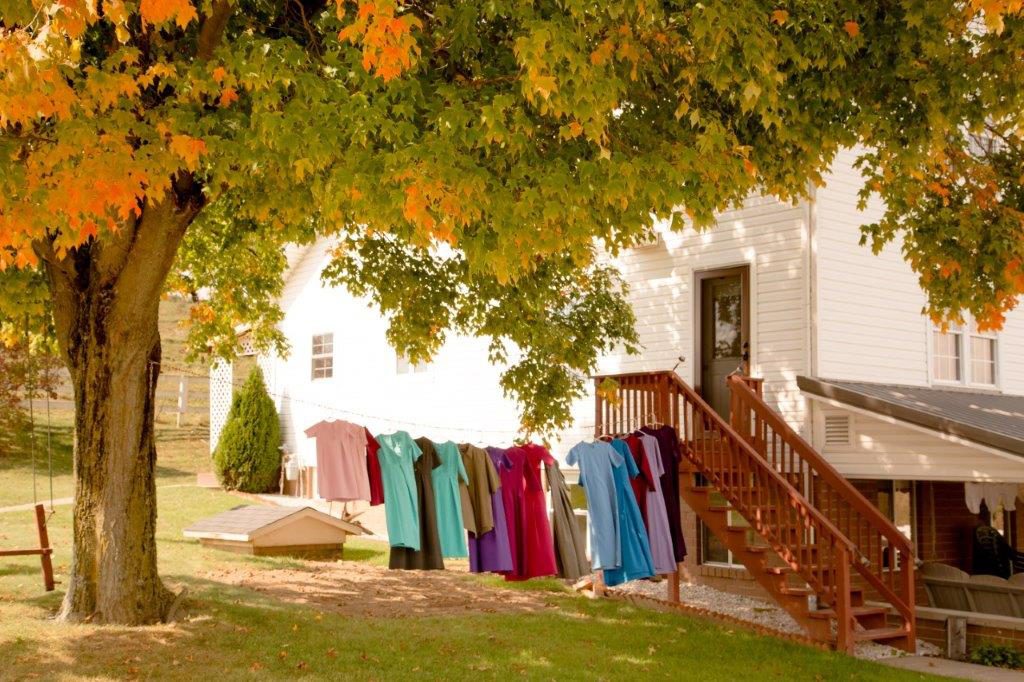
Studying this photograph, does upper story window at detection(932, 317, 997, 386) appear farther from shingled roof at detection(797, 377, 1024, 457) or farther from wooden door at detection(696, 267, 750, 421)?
wooden door at detection(696, 267, 750, 421)

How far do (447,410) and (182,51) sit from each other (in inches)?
478

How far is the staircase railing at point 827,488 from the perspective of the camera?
13.1m

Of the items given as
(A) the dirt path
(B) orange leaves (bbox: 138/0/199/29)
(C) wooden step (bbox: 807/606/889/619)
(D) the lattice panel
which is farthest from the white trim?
(D) the lattice panel

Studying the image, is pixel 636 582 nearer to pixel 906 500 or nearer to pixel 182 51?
pixel 906 500

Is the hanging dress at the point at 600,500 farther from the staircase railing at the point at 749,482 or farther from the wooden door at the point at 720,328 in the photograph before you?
the wooden door at the point at 720,328

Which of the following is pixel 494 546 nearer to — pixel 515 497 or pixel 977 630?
pixel 515 497

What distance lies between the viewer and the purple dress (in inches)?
415

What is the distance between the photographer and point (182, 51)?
10.1 m

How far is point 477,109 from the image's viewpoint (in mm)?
8781

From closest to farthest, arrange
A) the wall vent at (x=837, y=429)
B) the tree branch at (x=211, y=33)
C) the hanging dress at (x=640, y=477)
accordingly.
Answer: the tree branch at (x=211, y=33) < the hanging dress at (x=640, y=477) < the wall vent at (x=837, y=429)

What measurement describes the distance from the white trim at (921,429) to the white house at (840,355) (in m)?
0.02

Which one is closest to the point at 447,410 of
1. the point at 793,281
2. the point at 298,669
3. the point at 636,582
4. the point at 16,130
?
the point at 636,582

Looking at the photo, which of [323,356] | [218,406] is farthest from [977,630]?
[218,406]

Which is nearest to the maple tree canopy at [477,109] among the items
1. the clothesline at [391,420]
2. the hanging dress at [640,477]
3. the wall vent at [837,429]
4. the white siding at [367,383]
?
the hanging dress at [640,477]
